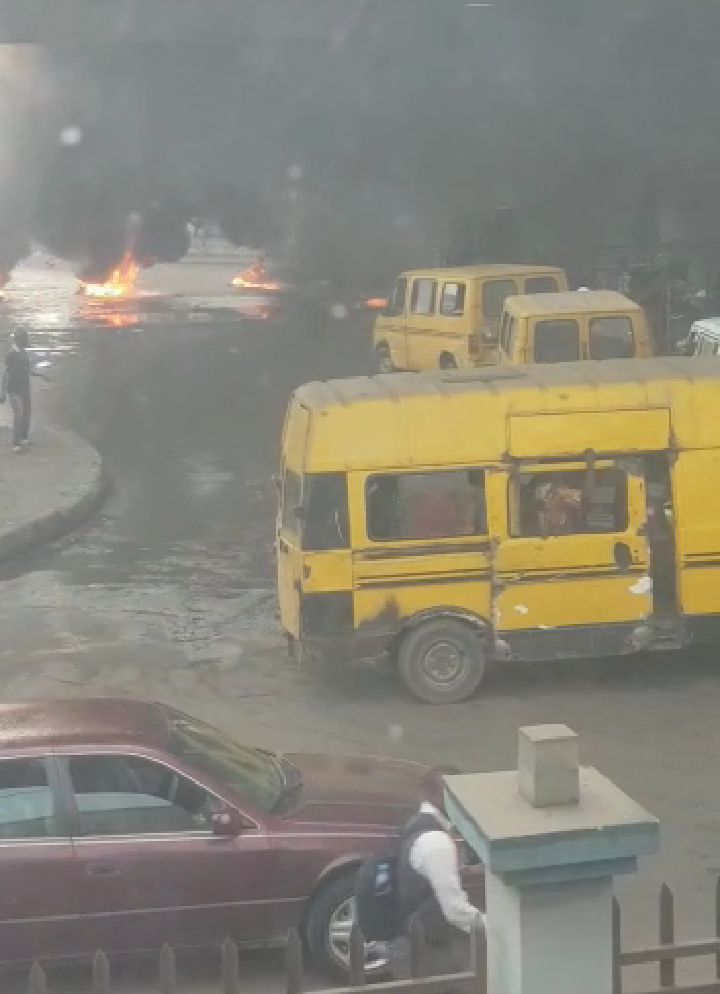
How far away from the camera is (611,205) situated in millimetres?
32031

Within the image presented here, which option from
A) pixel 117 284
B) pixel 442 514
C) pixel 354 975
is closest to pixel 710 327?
pixel 442 514

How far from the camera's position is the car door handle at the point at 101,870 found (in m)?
5.32

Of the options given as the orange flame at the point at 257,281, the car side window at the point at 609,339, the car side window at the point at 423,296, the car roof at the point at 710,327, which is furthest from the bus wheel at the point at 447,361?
the orange flame at the point at 257,281

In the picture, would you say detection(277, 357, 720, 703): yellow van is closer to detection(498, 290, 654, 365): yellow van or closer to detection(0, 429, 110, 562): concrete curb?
detection(0, 429, 110, 562): concrete curb

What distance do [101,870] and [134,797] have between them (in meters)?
0.29

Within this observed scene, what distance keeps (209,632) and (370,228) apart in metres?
25.4

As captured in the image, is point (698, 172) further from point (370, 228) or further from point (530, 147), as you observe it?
point (370, 228)

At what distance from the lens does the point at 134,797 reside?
5.50 metres

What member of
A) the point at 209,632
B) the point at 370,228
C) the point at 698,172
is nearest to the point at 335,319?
the point at 370,228

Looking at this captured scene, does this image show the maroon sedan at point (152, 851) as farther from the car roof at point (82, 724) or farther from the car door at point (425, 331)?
the car door at point (425, 331)

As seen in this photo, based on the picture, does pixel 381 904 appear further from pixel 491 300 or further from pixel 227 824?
pixel 491 300

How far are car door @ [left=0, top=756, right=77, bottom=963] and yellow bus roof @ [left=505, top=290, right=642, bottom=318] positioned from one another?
1131 centimetres

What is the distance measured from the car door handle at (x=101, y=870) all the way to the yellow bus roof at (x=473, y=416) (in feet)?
12.6

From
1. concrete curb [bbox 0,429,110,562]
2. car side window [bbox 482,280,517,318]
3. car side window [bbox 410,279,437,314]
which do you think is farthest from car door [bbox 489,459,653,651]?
car side window [bbox 410,279,437,314]
